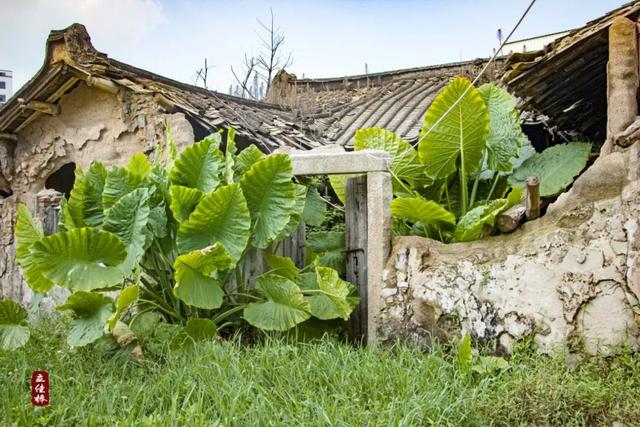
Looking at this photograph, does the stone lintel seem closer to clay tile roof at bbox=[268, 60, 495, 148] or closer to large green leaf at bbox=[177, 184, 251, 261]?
large green leaf at bbox=[177, 184, 251, 261]

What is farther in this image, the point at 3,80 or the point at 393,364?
the point at 3,80

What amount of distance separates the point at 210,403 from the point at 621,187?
2703 millimetres

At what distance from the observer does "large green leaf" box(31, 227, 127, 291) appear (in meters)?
4.14

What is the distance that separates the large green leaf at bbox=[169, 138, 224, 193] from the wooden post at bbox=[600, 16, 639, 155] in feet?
8.83

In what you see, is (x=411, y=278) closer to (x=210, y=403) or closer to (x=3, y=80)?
(x=210, y=403)

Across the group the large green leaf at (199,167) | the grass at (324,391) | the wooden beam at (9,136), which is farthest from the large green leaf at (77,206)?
the wooden beam at (9,136)

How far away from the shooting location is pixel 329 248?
17.4ft

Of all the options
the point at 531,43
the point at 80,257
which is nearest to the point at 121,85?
the point at 80,257

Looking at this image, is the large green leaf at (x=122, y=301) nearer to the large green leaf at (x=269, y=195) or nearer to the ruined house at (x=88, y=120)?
the large green leaf at (x=269, y=195)

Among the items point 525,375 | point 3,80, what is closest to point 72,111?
point 3,80

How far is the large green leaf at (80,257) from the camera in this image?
163 inches

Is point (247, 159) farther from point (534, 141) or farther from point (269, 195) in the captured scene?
point (534, 141)

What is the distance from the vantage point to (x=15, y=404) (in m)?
3.50

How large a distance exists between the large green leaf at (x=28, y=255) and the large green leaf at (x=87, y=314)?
1.13ft
